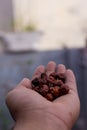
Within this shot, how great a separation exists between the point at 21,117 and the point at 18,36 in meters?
0.86

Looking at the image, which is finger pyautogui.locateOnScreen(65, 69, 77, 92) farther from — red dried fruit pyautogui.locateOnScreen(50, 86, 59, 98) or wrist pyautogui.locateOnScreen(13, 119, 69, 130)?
wrist pyautogui.locateOnScreen(13, 119, 69, 130)

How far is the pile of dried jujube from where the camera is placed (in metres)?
0.71

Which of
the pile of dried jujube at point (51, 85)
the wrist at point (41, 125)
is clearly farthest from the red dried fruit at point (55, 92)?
the wrist at point (41, 125)

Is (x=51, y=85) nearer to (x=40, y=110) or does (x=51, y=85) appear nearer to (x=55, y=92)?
(x=55, y=92)

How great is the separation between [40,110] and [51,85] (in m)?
0.15

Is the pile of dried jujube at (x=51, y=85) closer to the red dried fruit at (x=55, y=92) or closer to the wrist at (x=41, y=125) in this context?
the red dried fruit at (x=55, y=92)

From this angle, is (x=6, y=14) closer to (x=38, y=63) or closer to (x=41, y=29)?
(x=41, y=29)

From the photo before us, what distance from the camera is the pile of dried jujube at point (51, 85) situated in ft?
2.35

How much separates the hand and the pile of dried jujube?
0.02 meters

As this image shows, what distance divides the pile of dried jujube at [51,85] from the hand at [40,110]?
0.9 inches

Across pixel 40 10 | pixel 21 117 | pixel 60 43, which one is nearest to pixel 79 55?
pixel 60 43

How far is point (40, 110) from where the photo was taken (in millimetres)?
628

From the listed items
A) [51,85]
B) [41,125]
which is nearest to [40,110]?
[41,125]

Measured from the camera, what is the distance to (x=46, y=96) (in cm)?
71
